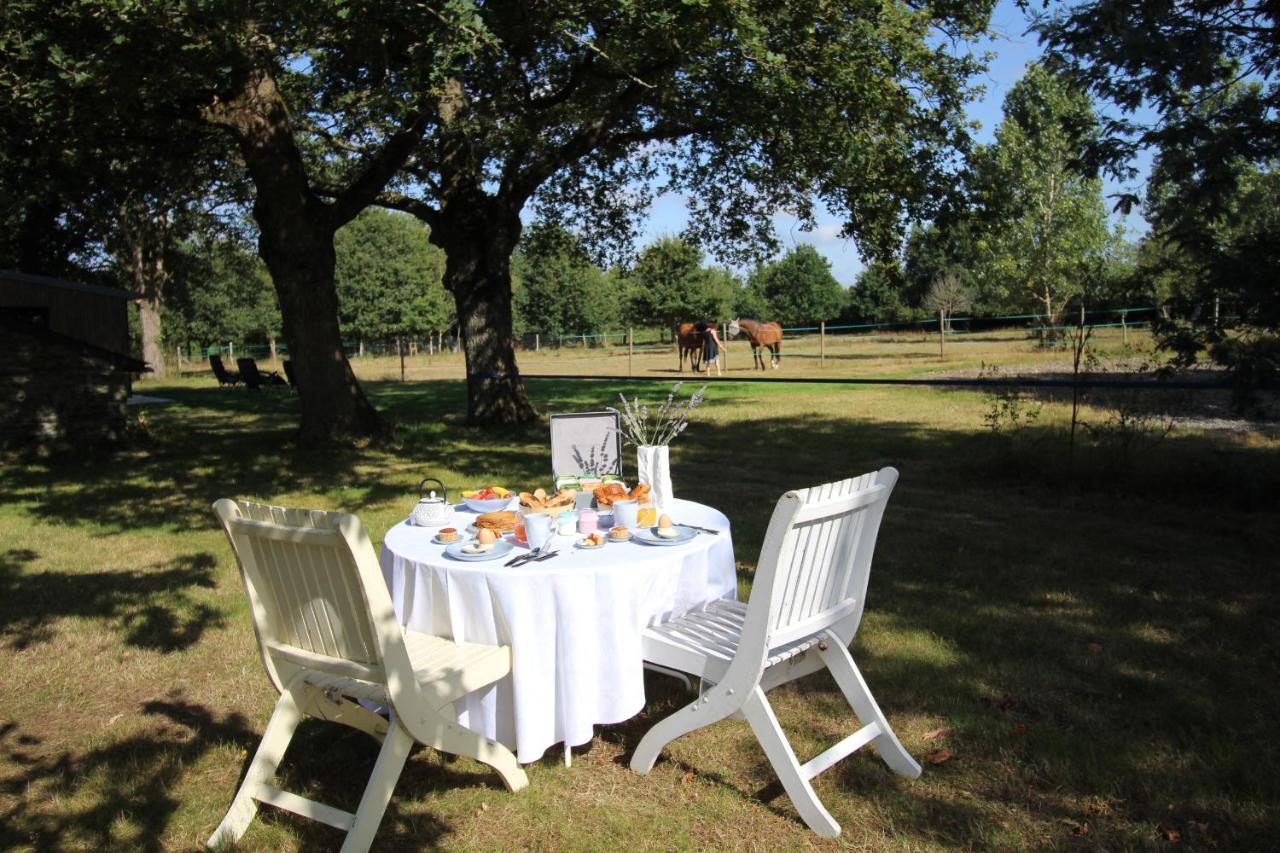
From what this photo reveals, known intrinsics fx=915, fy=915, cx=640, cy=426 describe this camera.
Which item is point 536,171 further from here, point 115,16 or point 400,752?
point 400,752

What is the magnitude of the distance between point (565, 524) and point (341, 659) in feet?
3.34

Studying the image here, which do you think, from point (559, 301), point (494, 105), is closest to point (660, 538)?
point (494, 105)

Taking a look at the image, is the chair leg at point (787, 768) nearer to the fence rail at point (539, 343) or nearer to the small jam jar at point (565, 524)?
the small jam jar at point (565, 524)

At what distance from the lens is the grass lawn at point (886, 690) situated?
302cm

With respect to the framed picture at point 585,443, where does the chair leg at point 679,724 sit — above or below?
below

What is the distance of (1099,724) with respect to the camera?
11.8 ft

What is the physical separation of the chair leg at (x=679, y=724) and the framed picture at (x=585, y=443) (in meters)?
1.77

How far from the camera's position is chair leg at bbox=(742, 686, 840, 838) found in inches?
114

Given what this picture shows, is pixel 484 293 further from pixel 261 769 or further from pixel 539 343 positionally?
pixel 539 343

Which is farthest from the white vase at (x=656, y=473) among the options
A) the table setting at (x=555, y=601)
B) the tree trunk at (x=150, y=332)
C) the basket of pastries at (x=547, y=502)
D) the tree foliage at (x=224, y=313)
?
the tree foliage at (x=224, y=313)

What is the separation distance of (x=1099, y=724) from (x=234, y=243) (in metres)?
31.1

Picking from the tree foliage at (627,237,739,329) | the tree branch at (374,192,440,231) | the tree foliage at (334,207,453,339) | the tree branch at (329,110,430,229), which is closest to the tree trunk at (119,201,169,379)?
the tree branch at (374,192,440,231)

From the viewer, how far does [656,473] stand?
401 cm

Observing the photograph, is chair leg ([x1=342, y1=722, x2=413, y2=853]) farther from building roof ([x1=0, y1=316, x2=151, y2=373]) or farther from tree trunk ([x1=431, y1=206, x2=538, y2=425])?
building roof ([x1=0, y1=316, x2=151, y2=373])
